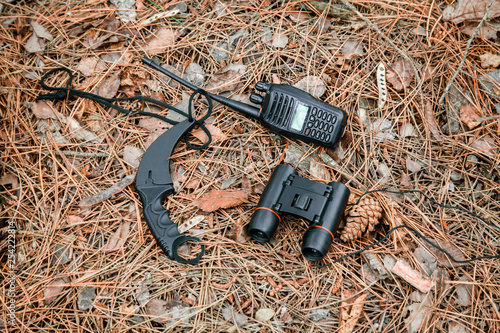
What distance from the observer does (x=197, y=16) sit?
2836 millimetres

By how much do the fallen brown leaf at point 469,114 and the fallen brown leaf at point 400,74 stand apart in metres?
→ 0.42

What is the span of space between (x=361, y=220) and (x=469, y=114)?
114 centimetres

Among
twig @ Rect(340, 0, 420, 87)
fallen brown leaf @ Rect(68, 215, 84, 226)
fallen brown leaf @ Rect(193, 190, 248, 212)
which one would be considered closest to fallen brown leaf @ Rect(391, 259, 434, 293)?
fallen brown leaf @ Rect(193, 190, 248, 212)

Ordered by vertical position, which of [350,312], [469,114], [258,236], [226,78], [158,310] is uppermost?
[469,114]

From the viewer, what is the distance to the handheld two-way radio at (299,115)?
243 cm

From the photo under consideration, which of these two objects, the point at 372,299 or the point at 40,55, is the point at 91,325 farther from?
the point at 40,55

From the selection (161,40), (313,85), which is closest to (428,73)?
(313,85)

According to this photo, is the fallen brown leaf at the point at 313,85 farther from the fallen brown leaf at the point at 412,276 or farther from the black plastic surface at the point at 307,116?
the fallen brown leaf at the point at 412,276

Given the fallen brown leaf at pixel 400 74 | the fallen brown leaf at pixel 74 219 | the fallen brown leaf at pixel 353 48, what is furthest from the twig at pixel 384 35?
the fallen brown leaf at pixel 74 219

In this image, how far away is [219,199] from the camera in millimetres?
2379

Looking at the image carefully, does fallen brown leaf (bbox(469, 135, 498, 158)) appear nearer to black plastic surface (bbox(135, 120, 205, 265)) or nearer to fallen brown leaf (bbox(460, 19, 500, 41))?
fallen brown leaf (bbox(460, 19, 500, 41))

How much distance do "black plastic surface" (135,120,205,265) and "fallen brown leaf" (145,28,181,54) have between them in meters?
0.67

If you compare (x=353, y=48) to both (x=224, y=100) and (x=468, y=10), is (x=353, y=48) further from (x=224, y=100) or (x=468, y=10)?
(x=224, y=100)

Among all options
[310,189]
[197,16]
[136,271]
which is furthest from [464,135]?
[136,271]
